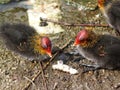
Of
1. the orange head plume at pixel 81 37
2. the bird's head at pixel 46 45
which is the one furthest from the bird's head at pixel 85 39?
the bird's head at pixel 46 45

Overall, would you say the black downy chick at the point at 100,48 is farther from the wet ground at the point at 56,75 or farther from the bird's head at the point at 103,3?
the bird's head at the point at 103,3

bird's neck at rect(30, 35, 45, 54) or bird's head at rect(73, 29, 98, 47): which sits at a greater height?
bird's head at rect(73, 29, 98, 47)

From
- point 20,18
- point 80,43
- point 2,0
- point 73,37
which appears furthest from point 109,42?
point 2,0

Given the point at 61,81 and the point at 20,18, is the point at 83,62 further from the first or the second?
the point at 20,18

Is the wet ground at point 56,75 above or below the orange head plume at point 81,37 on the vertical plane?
below

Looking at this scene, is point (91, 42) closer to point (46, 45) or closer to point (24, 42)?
point (46, 45)

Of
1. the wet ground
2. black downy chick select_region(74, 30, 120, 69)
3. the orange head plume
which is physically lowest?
the wet ground

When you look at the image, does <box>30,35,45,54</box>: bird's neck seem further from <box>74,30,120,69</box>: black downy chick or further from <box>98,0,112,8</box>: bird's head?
<box>98,0,112,8</box>: bird's head

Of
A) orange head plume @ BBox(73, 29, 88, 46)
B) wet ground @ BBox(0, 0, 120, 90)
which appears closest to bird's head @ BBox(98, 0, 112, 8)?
wet ground @ BBox(0, 0, 120, 90)
